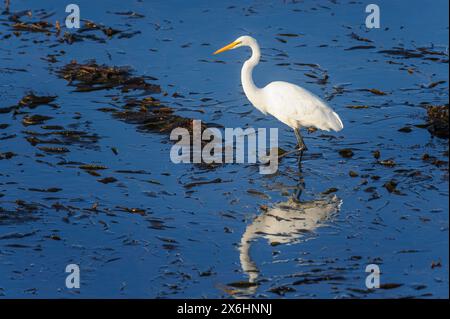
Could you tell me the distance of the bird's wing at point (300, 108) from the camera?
12500 millimetres

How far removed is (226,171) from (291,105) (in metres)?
1.24

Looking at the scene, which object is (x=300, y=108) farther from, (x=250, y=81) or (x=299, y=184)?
(x=299, y=184)

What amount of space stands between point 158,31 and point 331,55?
285 cm

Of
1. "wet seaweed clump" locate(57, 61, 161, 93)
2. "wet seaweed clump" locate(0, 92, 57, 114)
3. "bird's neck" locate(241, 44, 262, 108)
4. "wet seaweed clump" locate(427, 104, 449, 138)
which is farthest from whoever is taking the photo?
"wet seaweed clump" locate(57, 61, 161, 93)

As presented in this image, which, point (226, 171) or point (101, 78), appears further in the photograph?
point (101, 78)

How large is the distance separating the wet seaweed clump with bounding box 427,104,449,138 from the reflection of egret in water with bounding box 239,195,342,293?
2164 millimetres

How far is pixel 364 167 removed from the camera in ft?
39.6

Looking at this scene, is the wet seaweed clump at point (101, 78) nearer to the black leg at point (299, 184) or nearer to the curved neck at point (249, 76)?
the curved neck at point (249, 76)

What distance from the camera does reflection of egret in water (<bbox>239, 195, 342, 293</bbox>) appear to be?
405 inches

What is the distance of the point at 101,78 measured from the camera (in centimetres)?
1467

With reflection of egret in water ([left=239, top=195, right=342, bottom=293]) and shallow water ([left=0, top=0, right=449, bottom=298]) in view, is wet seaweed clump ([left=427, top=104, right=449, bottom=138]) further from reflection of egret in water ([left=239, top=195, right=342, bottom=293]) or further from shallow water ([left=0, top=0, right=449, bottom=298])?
reflection of egret in water ([left=239, top=195, right=342, bottom=293])

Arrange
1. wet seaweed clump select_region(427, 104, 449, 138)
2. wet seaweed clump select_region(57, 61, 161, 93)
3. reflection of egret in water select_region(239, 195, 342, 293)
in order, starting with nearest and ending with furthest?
reflection of egret in water select_region(239, 195, 342, 293)
wet seaweed clump select_region(427, 104, 449, 138)
wet seaweed clump select_region(57, 61, 161, 93)

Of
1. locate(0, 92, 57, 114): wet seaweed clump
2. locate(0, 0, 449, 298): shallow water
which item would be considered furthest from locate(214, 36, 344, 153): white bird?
locate(0, 92, 57, 114): wet seaweed clump

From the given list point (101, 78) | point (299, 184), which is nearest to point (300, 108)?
point (299, 184)
